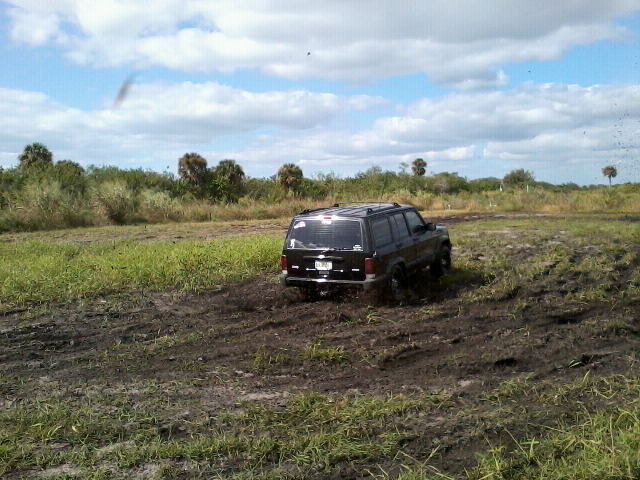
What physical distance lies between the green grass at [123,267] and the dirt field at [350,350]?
96 cm

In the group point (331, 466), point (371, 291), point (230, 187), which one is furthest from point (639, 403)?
point (230, 187)

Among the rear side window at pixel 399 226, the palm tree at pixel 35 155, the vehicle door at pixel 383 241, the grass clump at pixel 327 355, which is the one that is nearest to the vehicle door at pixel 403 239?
the rear side window at pixel 399 226

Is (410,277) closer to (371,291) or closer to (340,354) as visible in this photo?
(371,291)

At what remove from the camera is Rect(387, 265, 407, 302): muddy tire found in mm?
11867

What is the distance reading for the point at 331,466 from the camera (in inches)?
205

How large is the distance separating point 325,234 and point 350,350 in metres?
3.40

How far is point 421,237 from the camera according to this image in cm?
1359

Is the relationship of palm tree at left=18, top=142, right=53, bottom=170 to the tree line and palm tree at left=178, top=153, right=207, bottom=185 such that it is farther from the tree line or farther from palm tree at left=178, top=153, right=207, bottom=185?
palm tree at left=178, top=153, right=207, bottom=185

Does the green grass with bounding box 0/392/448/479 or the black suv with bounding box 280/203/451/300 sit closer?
the green grass with bounding box 0/392/448/479

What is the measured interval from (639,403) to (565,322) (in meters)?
3.90

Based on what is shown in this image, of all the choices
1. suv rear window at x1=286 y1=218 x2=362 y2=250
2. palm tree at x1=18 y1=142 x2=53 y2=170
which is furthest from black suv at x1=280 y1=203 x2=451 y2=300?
palm tree at x1=18 y1=142 x2=53 y2=170

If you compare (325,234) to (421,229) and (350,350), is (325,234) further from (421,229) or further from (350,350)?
(350,350)

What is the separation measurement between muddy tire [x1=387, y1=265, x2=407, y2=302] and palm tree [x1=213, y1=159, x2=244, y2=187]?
109 feet

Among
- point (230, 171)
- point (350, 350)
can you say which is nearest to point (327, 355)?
point (350, 350)
